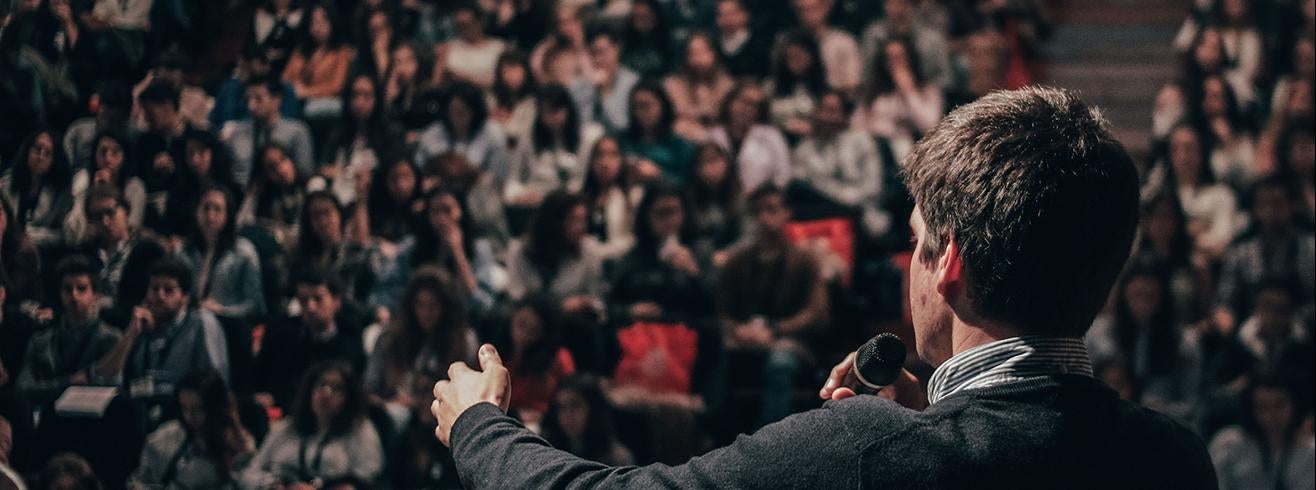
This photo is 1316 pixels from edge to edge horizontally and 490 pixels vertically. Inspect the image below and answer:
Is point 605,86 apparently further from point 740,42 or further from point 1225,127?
point 1225,127

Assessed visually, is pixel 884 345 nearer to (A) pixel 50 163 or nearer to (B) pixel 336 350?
(A) pixel 50 163

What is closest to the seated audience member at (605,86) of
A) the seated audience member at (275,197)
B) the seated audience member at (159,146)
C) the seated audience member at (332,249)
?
the seated audience member at (332,249)

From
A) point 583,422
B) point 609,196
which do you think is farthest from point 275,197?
point 609,196

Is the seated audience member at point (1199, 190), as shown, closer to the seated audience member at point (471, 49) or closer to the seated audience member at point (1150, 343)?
the seated audience member at point (1150, 343)

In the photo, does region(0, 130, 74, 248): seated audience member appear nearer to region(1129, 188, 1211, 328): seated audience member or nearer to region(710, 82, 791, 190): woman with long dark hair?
region(710, 82, 791, 190): woman with long dark hair

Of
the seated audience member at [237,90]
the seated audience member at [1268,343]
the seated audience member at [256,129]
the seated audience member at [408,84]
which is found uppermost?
the seated audience member at [237,90]

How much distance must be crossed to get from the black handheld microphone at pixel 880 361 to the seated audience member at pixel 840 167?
4.65 m

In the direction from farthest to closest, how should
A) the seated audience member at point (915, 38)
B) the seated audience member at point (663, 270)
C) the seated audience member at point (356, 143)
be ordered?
the seated audience member at point (915, 38)
the seated audience member at point (663, 270)
the seated audience member at point (356, 143)

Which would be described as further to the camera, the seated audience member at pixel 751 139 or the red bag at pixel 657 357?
the seated audience member at pixel 751 139

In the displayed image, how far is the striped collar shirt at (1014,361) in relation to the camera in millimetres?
1587

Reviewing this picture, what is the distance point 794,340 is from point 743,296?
236mm

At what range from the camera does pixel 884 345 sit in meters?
1.74

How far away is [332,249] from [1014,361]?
108 inches

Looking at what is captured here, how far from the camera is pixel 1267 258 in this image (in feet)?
20.6
